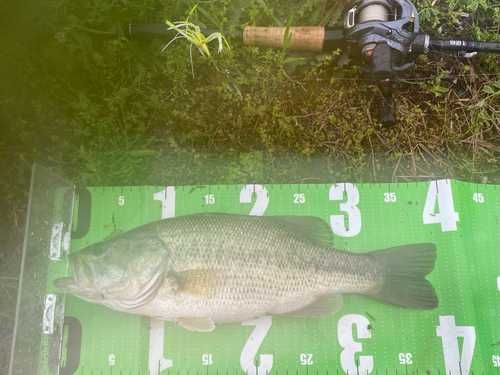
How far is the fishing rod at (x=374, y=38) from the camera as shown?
265 centimetres

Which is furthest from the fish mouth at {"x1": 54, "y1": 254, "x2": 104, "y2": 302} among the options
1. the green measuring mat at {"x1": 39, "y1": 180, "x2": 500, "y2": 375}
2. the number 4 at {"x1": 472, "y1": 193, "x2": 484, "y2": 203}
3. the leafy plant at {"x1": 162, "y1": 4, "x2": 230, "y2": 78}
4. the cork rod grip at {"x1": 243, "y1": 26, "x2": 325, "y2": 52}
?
the number 4 at {"x1": 472, "y1": 193, "x2": 484, "y2": 203}

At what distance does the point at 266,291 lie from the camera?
2.44 meters

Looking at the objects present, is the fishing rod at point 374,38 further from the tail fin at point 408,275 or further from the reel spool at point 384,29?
the tail fin at point 408,275

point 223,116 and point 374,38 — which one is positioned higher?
point 374,38

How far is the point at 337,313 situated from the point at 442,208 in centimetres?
136

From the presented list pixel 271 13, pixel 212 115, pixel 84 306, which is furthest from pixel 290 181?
pixel 84 306

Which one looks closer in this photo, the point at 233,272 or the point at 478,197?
the point at 233,272

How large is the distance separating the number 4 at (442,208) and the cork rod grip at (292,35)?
1.69 meters

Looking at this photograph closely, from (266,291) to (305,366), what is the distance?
0.86 meters

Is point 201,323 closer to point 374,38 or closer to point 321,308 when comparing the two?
point 321,308

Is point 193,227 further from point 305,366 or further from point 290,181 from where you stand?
point 305,366

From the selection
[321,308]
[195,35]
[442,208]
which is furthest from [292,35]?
[321,308]

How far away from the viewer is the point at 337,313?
283 centimetres

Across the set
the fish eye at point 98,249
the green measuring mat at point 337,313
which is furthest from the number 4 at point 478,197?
the fish eye at point 98,249
